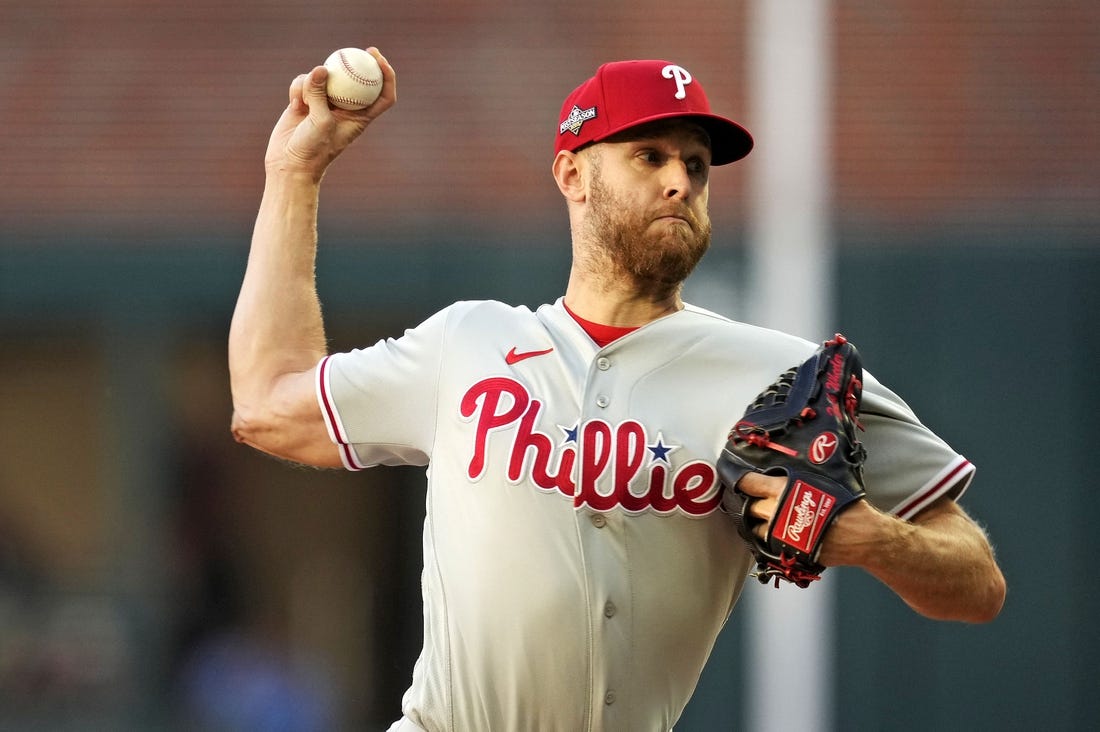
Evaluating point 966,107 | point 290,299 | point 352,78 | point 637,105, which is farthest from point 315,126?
point 966,107

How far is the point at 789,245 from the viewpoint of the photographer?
8.55 m

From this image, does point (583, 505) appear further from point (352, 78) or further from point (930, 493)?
point (352, 78)

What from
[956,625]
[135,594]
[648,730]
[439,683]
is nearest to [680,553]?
[648,730]

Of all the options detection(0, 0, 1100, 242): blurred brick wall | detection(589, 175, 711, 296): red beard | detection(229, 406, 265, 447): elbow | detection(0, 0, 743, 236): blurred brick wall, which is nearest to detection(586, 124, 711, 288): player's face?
detection(589, 175, 711, 296): red beard

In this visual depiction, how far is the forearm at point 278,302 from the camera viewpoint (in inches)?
118

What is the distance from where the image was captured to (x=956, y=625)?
850cm

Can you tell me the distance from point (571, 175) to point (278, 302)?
633mm

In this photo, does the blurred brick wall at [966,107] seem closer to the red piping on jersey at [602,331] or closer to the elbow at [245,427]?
the red piping on jersey at [602,331]

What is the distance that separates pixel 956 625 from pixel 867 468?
6087 mm

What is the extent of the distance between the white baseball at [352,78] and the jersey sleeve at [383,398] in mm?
488

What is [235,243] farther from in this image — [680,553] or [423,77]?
[680,553]

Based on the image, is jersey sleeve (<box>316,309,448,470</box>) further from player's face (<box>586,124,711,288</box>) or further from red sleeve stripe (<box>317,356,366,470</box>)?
player's face (<box>586,124,711,288</box>)

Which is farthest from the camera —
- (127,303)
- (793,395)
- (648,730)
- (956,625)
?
(127,303)

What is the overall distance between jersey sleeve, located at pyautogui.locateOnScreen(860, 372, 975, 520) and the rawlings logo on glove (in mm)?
128
